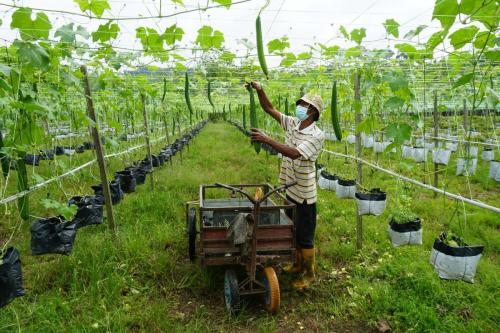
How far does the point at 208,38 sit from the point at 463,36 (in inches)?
98.7

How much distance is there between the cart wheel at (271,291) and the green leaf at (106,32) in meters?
2.90

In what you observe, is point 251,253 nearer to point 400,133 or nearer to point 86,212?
point 400,133

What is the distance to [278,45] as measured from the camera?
473 centimetres

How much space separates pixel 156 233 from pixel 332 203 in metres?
3.49

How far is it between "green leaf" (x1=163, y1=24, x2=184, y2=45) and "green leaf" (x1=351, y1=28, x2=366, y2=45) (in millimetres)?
1951

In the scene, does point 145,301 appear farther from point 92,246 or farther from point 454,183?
point 454,183

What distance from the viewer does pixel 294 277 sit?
4574 millimetres

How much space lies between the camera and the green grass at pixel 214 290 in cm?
353

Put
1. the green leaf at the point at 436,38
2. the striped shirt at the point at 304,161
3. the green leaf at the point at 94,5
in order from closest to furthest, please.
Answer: the green leaf at the point at 436,38
the green leaf at the point at 94,5
the striped shirt at the point at 304,161

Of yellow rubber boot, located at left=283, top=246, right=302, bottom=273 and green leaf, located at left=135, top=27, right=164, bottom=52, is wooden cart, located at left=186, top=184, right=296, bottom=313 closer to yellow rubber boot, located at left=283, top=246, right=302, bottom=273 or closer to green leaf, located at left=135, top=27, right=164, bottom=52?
yellow rubber boot, located at left=283, top=246, right=302, bottom=273

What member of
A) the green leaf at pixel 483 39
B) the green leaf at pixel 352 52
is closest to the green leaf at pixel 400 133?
the green leaf at pixel 483 39

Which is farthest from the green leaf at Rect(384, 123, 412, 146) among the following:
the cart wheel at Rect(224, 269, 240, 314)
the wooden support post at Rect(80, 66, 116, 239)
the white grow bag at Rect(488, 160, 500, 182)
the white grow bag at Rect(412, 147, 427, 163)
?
the white grow bag at Rect(412, 147, 427, 163)

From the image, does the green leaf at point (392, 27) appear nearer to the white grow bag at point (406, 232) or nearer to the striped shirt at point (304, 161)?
the striped shirt at point (304, 161)

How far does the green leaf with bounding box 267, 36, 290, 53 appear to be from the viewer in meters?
4.59
